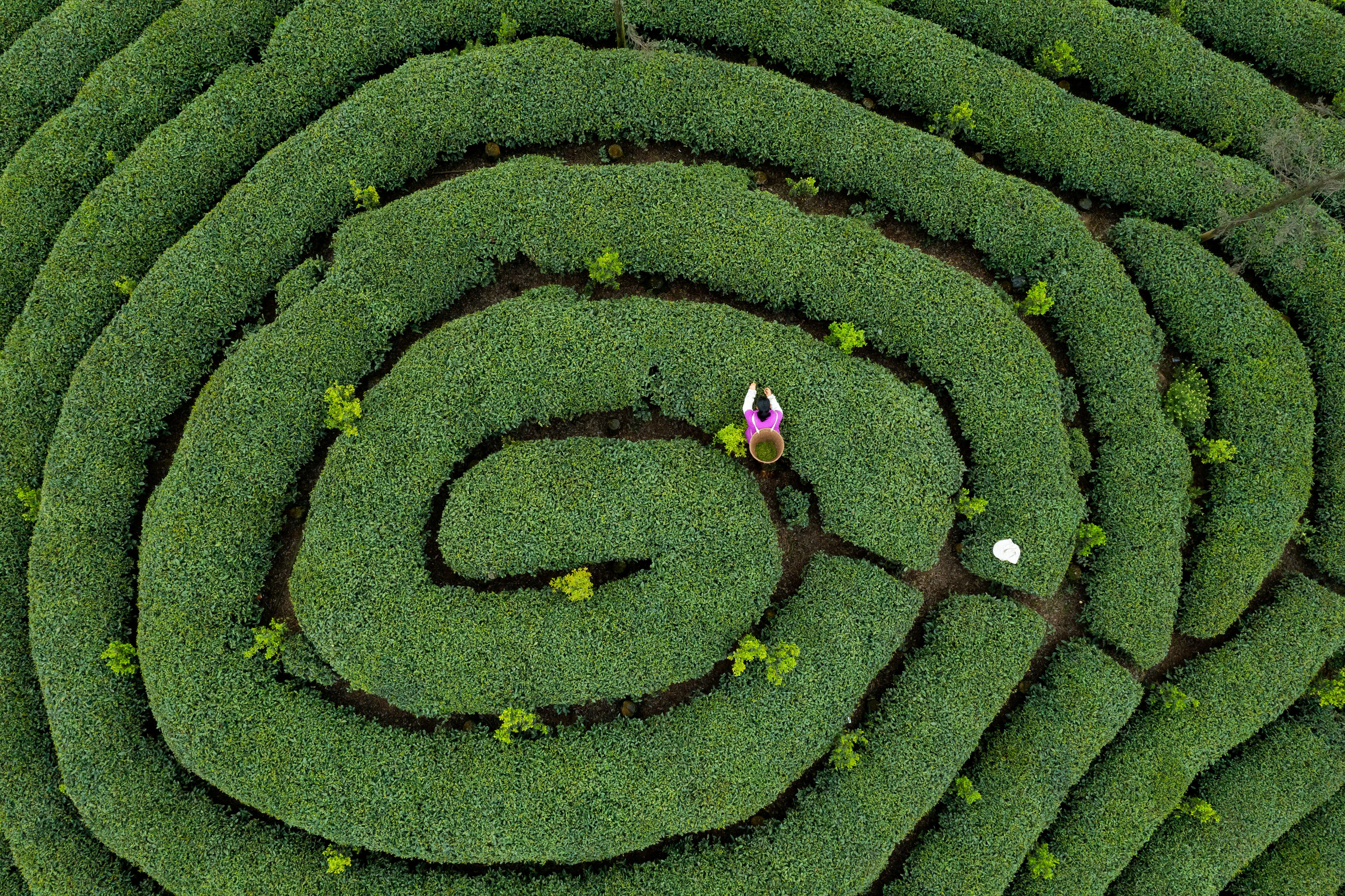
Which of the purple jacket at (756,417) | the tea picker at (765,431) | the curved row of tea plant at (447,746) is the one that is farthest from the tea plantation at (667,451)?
the purple jacket at (756,417)

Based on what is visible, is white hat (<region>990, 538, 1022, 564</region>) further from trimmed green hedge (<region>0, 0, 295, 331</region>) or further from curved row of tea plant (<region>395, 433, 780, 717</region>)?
trimmed green hedge (<region>0, 0, 295, 331</region>)

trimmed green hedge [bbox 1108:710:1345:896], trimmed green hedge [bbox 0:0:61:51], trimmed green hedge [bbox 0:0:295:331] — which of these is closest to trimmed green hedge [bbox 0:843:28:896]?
trimmed green hedge [bbox 0:0:295:331]

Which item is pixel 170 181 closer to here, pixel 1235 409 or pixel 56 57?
pixel 56 57

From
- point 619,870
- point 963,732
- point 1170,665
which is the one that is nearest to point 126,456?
point 619,870

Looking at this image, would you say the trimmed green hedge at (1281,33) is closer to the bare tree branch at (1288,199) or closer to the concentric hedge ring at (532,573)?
the bare tree branch at (1288,199)

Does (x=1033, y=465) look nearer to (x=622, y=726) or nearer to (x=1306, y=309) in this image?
(x=1306, y=309)

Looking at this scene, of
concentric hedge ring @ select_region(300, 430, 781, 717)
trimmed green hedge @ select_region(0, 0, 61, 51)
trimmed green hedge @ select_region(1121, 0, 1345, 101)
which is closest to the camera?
concentric hedge ring @ select_region(300, 430, 781, 717)

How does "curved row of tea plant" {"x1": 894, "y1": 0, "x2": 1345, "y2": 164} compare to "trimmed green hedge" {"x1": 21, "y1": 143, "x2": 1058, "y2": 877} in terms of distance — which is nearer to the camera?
"trimmed green hedge" {"x1": 21, "y1": 143, "x2": 1058, "y2": 877}

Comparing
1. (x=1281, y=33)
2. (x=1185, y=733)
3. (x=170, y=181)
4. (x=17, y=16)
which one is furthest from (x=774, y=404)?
(x=17, y=16)
